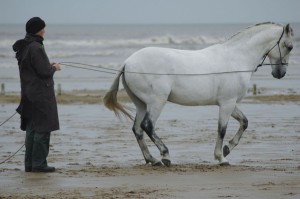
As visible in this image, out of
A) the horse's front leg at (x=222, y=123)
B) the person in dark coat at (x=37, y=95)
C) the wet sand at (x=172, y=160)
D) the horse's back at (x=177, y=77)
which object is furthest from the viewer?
the horse's front leg at (x=222, y=123)

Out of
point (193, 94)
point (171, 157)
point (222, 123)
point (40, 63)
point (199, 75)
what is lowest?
point (171, 157)

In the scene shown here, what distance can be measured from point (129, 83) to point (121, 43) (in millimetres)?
64947

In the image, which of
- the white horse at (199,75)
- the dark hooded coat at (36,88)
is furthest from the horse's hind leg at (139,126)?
the dark hooded coat at (36,88)

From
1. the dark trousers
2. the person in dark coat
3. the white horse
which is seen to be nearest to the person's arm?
the person in dark coat

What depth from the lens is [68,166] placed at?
1063 cm

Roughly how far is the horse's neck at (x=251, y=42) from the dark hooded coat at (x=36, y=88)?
8.83ft

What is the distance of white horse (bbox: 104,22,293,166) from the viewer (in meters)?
10.7

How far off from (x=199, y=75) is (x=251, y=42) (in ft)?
3.22

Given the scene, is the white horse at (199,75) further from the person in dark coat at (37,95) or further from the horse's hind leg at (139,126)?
the person in dark coat at (37,95)

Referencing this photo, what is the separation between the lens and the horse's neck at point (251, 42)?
11.1 meters

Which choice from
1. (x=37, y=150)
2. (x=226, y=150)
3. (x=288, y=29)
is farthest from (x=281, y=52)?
(x=37, y=150)

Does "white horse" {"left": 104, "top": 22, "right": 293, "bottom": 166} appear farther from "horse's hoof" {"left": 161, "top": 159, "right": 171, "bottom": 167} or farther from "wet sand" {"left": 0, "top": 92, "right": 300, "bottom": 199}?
"wet sand" {"left": 0, "top": 92, "right": 300, "bottom": 199}

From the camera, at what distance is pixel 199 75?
10773 mm

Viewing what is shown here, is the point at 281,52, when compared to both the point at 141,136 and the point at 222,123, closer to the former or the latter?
the point at 222,123
